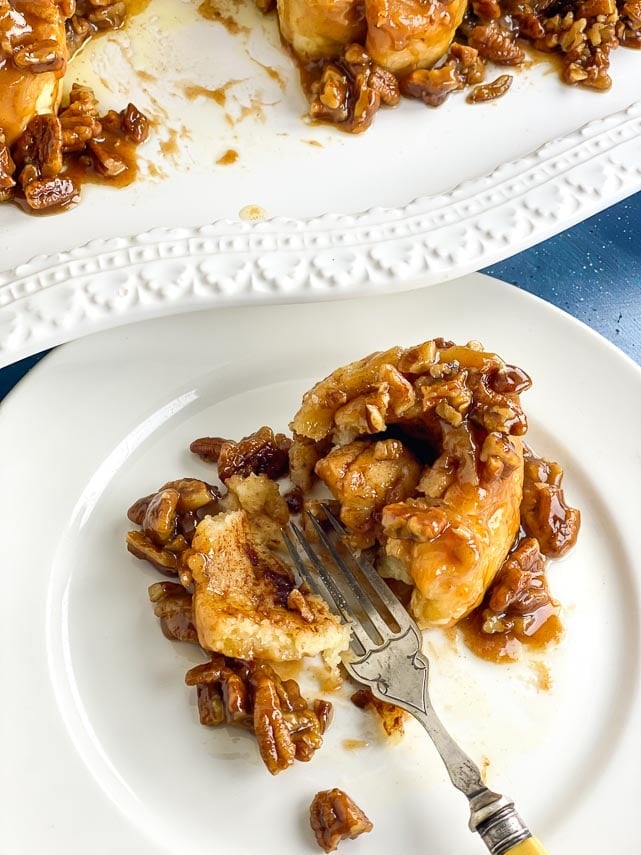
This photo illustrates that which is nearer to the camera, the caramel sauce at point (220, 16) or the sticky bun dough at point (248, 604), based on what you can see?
the sticky bun dough at point (248, 604)

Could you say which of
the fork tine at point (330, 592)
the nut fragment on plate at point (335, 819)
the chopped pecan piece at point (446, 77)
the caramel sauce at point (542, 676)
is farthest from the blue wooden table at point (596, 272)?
the nut fragment on plate at point (335, 819)

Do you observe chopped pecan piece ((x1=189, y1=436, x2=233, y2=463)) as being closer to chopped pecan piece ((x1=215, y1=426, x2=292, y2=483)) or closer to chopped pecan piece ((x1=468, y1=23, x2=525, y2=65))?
chopped pecan piece ((x1=215, y1=426, x2=292, y2=483))

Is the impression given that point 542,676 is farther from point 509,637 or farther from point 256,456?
point 256,456

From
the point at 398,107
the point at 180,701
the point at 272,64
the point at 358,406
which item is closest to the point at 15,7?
the point at 272,64

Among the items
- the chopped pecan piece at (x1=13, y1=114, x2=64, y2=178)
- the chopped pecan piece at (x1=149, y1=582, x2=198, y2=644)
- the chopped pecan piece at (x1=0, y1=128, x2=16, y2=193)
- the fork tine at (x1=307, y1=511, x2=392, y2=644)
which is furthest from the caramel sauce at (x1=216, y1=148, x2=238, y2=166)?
the chopped pecan piece at (x1=149, y1=582, x2=198, y2=644)

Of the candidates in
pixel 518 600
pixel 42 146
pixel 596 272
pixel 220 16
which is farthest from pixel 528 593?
pixel 220 16

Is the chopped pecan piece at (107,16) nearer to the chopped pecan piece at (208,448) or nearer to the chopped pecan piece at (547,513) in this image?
the chopped pecan piece at (208,448)

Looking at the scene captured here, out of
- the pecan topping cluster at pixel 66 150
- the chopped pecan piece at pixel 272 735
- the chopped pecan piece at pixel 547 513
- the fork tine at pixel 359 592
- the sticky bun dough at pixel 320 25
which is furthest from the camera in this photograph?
the sticky bun dough at pixel 320 25
